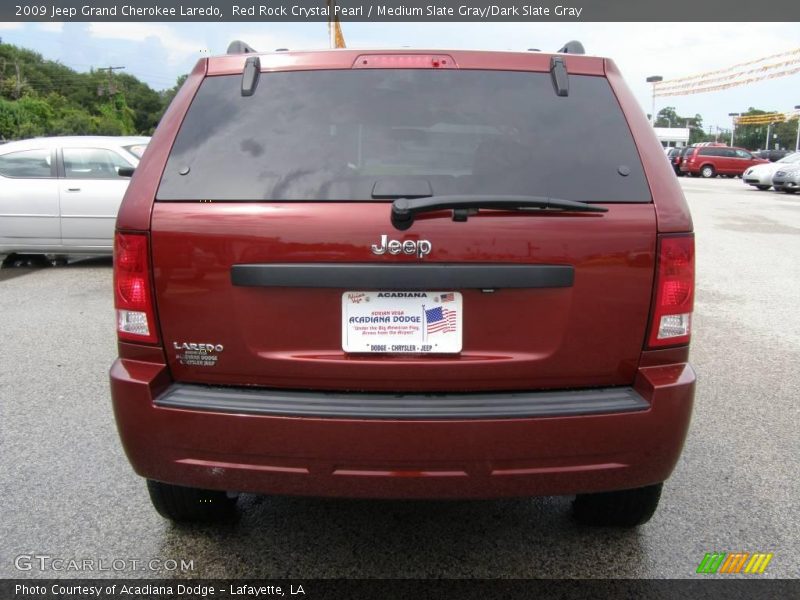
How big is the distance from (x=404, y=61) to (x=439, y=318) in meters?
0.99

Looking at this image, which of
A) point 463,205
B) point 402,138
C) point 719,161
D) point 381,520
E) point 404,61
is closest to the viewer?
point 463,205

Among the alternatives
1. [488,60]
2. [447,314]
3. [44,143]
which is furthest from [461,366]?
[44,143]

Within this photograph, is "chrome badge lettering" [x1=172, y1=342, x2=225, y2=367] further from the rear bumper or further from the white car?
the white car

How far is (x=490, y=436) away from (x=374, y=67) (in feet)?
4.52

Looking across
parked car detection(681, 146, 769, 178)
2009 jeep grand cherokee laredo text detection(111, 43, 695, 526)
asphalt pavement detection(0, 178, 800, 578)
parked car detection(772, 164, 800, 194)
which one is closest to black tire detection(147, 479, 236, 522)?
asphalt pavement detection(0, 178, 800, 578)

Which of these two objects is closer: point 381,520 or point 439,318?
point 439,318

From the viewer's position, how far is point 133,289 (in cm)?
228

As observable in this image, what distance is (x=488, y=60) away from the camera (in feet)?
8.05

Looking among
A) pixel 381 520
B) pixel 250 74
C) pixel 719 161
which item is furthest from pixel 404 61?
pixel 719 161

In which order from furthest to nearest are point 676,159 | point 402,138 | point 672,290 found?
point 676,159 < point 402,138 < point 672,290

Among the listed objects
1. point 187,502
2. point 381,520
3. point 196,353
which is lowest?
point 381,520

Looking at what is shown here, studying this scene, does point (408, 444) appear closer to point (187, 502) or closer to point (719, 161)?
point (187, 502)

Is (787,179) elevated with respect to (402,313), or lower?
lower

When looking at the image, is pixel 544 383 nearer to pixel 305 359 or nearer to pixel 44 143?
pixel 305 359
